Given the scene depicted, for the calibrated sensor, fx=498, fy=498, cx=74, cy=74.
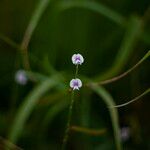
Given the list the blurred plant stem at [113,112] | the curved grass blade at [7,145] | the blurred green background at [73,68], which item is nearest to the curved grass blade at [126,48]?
the blurred green background at [73,68]

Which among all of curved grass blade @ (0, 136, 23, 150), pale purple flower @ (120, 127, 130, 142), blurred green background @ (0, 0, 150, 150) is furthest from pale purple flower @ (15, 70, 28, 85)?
pale purple flower @ (120, 127, 130, 142)

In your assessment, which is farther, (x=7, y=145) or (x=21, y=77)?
(x=21, y=77)

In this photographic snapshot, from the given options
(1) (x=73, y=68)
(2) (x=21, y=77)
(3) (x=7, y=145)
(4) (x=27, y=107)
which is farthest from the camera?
(1) (x=73, y=68)

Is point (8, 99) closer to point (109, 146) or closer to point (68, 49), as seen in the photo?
point (68, 49)

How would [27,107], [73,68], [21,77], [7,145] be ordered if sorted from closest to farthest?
[7,145] → [27,107] → [21,77] → [73,68]

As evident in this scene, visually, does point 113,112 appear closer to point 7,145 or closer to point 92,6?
point 7,145

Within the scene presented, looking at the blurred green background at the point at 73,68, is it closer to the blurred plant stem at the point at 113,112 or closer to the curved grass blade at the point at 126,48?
the curved grass blade at the point at 126,48

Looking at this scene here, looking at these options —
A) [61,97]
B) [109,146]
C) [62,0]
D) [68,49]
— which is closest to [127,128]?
[109,146]

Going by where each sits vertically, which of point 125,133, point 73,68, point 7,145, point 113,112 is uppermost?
point 73,68

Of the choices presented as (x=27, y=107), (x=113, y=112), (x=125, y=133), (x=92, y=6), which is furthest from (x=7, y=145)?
(x=92, y=6)

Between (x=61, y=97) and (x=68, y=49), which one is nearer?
(x=61, y=97)
